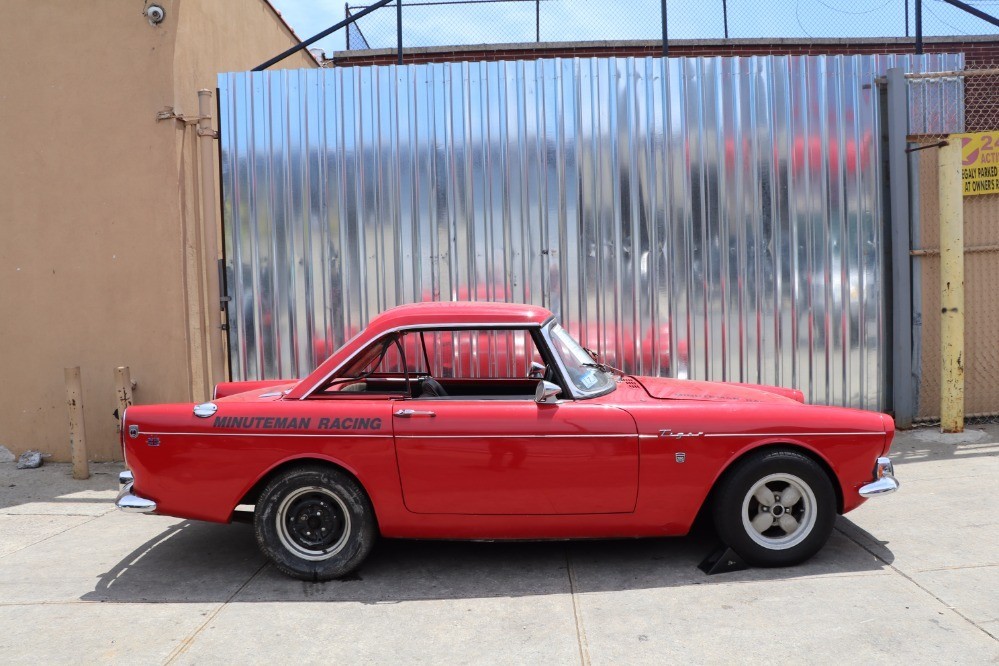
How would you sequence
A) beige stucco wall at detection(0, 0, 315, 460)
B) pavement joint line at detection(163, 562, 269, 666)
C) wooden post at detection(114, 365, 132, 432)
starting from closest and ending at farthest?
pavement joint line at detection(163, 562, 269, 666) < wooden post at detection(114, 365, 132, 432) < beige stucco wall at detection(0, 0, 315, 460)

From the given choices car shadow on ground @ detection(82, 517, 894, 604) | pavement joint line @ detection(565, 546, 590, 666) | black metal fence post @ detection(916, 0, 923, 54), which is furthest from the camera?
black metal fence post @ detection(916, 0, 923, 54)

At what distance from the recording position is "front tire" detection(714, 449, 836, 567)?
417 cm

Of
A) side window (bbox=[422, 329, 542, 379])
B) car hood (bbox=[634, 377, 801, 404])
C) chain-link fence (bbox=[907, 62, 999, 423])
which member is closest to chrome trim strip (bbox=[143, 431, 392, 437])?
car hood (bbox=[634, 377, 801, 404])

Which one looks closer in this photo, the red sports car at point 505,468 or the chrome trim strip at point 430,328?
the red sports car at point 505,468

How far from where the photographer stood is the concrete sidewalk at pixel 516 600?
343cm

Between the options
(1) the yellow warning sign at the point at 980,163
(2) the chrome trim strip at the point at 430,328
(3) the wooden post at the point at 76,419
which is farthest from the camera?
(1) the yellow warning sign at the point at 980,163

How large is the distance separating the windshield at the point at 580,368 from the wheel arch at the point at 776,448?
2.51 feet

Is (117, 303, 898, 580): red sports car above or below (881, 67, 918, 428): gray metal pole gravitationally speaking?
below

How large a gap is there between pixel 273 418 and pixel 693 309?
412 centimetres

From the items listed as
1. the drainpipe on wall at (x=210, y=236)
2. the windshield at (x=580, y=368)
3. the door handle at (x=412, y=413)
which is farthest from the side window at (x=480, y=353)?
the door handle at (x=412, y=413)

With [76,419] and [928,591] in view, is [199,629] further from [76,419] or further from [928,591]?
[76,419]

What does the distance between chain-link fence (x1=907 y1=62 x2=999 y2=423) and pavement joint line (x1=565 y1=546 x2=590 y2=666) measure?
4.57 meters

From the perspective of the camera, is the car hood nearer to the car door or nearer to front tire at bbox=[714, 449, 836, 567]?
front tire at bbox=[714, 449, 836, 567]

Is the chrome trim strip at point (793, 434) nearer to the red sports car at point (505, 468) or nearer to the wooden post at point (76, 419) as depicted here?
the red sports car at point (505, 468)
